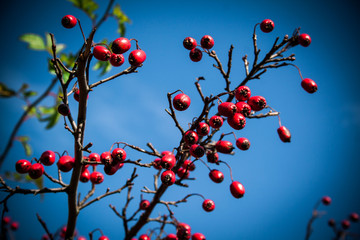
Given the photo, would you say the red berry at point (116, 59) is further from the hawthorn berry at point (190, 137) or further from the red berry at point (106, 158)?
the hawthorn berry at point (190, 137)

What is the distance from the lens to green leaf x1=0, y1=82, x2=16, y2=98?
3530mm

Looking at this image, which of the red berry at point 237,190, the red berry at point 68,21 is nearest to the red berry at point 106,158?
the red berry at point 68,21

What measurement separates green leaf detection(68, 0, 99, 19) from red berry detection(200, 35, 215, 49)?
5.42 ft

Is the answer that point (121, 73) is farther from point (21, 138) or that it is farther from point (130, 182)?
point (21, 138)

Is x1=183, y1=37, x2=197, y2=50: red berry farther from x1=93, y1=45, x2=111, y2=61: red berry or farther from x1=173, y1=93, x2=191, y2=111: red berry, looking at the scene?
x1=93, y1=45, x2=111, y2=61: red berry

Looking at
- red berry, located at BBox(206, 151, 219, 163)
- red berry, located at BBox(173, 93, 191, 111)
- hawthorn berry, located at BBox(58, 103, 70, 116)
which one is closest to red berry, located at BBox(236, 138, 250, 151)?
red berry, located at BBox(206, 151, 219, 163)

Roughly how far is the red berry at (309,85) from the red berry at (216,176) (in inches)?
72.6

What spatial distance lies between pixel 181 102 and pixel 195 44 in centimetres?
121

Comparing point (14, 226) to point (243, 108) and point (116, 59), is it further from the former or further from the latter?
point (243, 108)

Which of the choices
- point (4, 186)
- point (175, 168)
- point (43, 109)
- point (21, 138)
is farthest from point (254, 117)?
point (21, 138)

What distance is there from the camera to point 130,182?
2818mm

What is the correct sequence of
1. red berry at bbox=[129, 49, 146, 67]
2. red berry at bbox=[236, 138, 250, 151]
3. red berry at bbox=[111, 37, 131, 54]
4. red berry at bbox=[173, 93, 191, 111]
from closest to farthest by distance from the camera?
red berry at bbox=[111, 37, 131, 54] → red berry at bbox=[129, 49, 146, 67] → red berry at bbox=[173, 93, 191, 111] → red berry at bbox=[236, 138, 250, 151]

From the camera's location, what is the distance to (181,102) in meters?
2.50

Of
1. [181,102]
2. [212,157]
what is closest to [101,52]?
[181,102]
